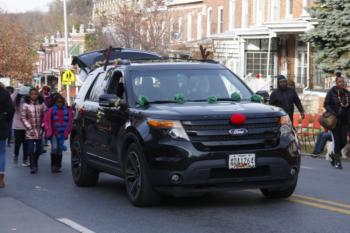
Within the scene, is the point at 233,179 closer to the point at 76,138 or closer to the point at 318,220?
the point at 318,220

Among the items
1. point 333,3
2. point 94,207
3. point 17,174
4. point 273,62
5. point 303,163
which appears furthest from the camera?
point 273,62

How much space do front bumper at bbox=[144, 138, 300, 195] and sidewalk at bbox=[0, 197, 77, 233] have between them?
133 cm

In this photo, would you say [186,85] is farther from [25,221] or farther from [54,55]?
[54,55]

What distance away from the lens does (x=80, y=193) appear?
12664mm

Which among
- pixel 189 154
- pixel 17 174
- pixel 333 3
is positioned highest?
pixel 333 3

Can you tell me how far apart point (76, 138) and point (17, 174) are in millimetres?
3002

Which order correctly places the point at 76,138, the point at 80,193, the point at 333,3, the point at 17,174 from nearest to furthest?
the point at 80,193
the point at 76,138
the point at 17,174
the point at 333,3

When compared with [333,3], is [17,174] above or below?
below

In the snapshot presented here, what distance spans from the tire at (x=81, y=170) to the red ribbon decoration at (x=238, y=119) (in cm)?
381

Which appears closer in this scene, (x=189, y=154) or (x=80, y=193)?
(x=189, y=154)

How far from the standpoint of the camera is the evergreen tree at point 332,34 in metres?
27.4

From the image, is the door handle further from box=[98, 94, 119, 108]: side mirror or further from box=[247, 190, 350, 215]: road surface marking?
box=[247, 190, 350, 215]: road surface marking

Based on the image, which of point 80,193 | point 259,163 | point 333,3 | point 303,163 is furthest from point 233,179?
point 333,3

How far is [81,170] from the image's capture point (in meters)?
13.2
